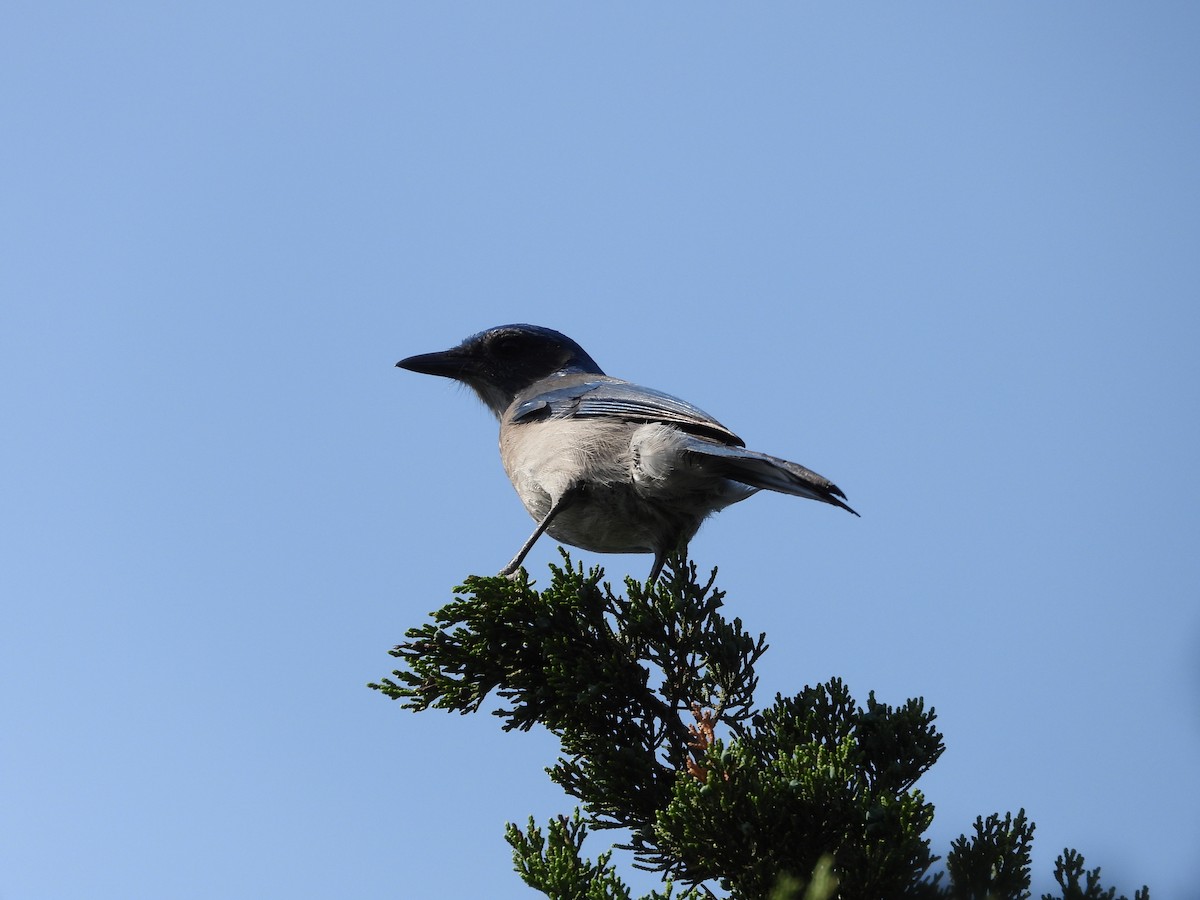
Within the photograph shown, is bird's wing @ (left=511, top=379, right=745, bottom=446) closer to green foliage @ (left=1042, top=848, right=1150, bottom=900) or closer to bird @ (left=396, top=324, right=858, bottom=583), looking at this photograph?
bird @ (left=396, top=324, right=858, bottom=583)

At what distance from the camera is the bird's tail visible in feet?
14.5

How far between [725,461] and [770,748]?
1.46m

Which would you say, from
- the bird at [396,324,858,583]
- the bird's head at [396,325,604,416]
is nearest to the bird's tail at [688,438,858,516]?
the bird at [396,324,858,583]

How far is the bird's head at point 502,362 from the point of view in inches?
281

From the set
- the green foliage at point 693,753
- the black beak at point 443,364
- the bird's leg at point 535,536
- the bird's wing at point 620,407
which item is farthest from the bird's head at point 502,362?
the green foliage at point 693,753

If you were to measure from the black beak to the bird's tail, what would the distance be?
7.72ft

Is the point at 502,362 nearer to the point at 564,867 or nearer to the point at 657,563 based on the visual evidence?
the point at 657,563

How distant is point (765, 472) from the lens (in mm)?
4723

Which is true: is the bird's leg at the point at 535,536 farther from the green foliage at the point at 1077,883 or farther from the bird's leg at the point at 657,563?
the green foliage at the point at 1077,883

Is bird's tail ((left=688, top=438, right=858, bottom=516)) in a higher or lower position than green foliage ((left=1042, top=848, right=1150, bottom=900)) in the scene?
higher

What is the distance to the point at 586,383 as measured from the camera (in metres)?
6.53

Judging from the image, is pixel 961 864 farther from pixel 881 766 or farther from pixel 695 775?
pixel 695 775

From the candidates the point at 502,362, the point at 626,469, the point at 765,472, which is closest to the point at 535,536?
the point at 626,469

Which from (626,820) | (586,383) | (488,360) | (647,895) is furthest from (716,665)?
(488,360)
